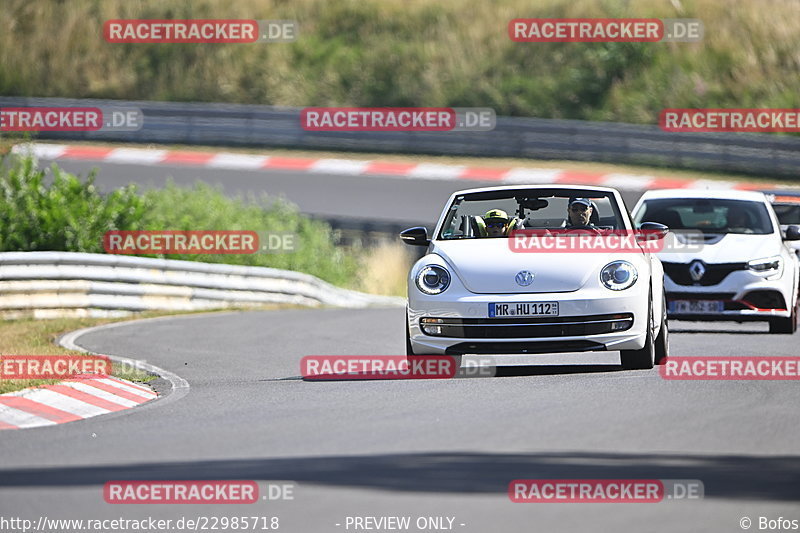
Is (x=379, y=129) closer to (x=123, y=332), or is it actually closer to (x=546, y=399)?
(x=123, y=332)

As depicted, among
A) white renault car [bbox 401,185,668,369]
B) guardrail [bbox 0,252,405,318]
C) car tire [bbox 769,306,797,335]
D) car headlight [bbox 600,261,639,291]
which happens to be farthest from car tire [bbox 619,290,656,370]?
guardrail [bbox 0,252,405,318]

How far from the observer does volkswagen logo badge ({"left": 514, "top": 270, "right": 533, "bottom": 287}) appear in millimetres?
10641

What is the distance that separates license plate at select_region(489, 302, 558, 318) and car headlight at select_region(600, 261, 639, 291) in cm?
48

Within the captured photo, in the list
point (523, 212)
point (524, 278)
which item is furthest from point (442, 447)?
point (523, 212)

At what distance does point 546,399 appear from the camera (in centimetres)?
928

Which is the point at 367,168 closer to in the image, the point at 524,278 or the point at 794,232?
the point at 794,232

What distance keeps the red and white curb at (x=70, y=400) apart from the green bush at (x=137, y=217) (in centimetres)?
888

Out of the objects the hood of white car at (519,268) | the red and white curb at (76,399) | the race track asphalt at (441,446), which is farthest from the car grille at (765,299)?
the red and white curb at (76,399)

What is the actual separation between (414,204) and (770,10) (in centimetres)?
1691

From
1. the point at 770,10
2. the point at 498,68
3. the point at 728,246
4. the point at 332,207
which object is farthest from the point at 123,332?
the point at 770,10

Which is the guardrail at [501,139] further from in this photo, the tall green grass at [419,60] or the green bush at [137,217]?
the green bush at [137,217]

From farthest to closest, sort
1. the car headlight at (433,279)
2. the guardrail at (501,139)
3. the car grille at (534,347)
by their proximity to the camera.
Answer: the guardrail at (501,139)
the car headlight at (433,279)
the car grille at (534,347)

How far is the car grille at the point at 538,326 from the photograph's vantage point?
10.5 meters

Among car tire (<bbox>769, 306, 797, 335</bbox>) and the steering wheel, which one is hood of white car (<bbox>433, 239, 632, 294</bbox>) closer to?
the steering wheel
